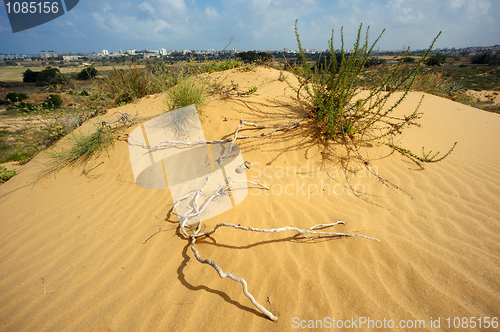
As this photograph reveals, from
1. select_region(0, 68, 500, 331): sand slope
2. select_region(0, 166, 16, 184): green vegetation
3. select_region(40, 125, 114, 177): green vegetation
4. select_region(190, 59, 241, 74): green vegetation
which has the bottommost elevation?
select_region(0, 68, 500, 331): sand slope

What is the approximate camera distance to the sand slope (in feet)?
4.96

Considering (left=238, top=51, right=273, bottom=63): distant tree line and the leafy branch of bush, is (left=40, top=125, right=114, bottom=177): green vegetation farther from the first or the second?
(left=238, top=51, right=273, bottom=63): distant tree line

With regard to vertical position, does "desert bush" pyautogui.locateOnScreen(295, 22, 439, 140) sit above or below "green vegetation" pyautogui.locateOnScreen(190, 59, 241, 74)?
below

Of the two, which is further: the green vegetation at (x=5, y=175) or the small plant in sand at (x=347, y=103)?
the green vegetation at (x=5, y=175)

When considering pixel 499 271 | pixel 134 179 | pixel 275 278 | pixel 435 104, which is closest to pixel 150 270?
pixel 275 278

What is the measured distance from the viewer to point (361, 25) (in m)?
2.54

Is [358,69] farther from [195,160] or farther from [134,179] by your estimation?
[134,179]

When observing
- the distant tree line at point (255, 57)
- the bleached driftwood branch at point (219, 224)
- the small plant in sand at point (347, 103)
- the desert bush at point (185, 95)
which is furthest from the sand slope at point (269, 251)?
the distant tree line at point (255, 57)

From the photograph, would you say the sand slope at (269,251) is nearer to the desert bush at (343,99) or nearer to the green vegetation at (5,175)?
the desert bush at (343,99)

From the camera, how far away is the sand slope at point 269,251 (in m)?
1.51

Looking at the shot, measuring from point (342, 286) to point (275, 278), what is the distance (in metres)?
0.51

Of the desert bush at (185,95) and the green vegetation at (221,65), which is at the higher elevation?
the green vegetation at (221,65)

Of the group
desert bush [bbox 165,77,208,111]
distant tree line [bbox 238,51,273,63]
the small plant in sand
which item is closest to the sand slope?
the small plant in sand

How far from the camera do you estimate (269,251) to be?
1.92 metres
